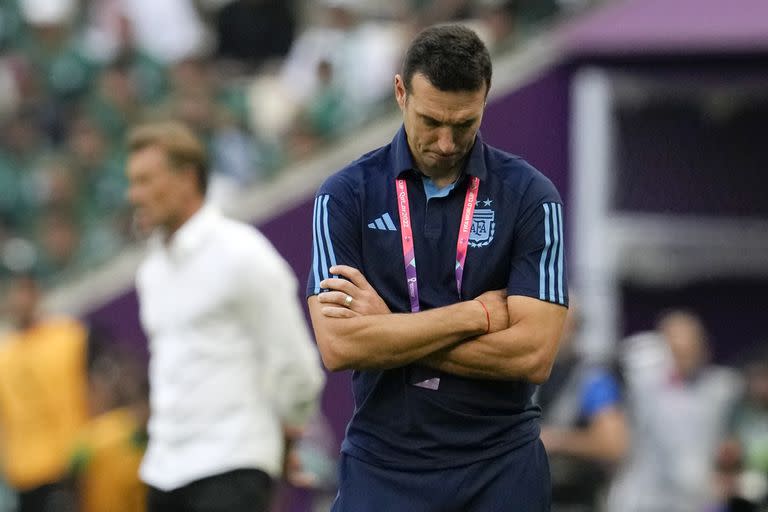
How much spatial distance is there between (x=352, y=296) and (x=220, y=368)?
159 centimetres

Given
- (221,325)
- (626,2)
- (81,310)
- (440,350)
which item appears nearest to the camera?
(440,350)

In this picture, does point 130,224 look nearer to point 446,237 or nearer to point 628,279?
point 628,279

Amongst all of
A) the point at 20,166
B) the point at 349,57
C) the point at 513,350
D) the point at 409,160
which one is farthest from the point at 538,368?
the point at 20,166

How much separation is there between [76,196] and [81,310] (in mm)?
1175

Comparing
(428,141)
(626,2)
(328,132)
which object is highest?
(428,141)

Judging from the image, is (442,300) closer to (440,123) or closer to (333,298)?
(333,298)

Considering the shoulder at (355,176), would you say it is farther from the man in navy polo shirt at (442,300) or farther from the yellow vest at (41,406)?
the yellow vest at (41,406)

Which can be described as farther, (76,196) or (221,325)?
(76,196)

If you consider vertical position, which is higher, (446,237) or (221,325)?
Result: (446,237)

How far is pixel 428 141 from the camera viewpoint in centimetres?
503

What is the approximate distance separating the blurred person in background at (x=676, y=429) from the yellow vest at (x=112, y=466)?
305 centimetres

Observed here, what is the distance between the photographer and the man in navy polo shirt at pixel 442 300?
5.00 metres

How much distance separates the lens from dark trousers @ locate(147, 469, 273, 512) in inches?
257

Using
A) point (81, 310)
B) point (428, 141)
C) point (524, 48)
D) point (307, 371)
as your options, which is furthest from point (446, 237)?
point (81, 310)
